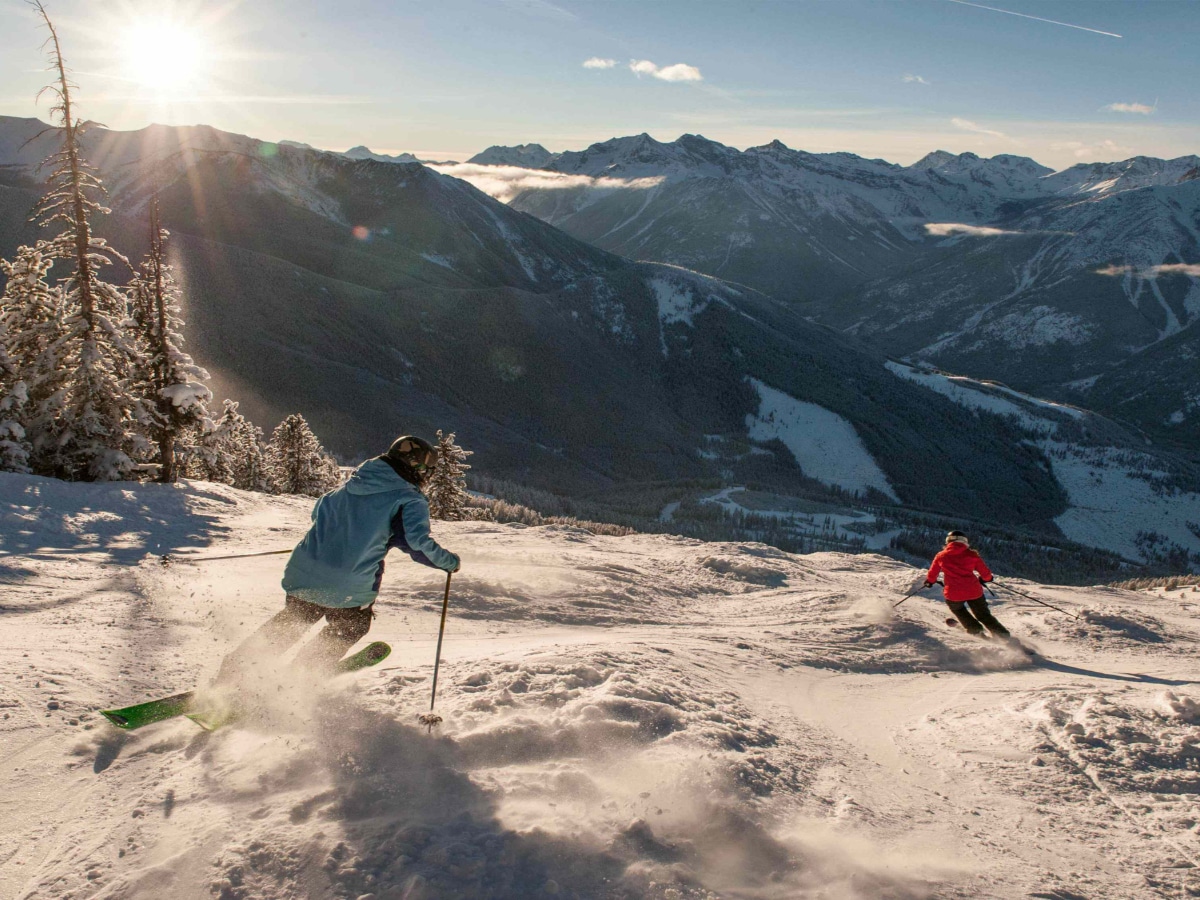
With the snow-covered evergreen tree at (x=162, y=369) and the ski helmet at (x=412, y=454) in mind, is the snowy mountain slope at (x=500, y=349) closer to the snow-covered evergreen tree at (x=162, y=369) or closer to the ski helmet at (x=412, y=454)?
the snow-covered evergreen tree at (x=162, y=369)

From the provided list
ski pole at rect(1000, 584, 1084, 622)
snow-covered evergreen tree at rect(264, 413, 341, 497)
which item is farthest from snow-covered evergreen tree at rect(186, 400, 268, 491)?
ski pole at rect(1000, 584, 1084, 622)

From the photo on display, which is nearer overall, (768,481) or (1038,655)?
(1038,655)

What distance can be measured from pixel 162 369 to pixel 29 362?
11.5 feet

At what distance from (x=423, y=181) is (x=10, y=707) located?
168 m

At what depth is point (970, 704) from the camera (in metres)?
8.47

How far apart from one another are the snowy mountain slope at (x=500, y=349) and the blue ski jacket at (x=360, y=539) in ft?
194

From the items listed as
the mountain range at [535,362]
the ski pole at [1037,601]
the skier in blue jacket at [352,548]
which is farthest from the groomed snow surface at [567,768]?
the mountain range at [535,362]

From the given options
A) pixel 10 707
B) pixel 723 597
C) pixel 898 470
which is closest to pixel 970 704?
pixel 723 597

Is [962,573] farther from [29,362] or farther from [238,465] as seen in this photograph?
[238,465]

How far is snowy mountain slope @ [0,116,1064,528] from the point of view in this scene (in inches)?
2977

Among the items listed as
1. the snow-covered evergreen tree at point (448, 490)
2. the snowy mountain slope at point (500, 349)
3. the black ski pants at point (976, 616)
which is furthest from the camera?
the snowy mountain slope at point (500, 349)

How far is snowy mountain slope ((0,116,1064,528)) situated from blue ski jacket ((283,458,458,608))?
59204mm

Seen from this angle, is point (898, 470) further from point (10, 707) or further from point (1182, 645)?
point (10, 707)

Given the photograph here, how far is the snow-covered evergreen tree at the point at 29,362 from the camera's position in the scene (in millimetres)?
20578
